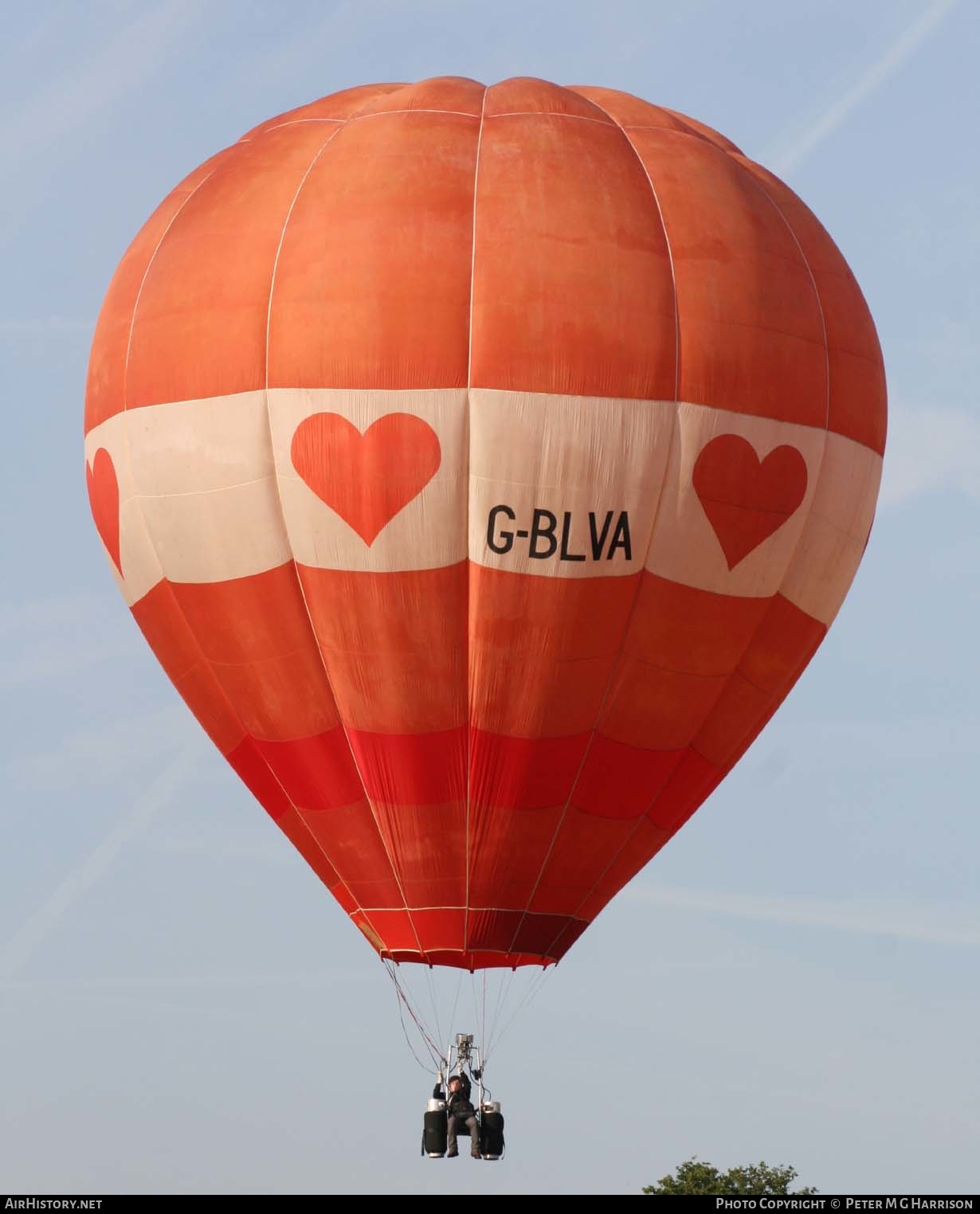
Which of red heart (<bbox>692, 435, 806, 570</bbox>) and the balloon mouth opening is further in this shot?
the balloon mouth opening

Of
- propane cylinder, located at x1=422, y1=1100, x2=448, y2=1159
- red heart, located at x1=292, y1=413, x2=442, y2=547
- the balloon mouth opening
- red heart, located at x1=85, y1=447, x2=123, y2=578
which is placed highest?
red heart, located at x1=85, y1=447, x2=123, y2=578

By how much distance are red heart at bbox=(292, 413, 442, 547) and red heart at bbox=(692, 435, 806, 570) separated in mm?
2473

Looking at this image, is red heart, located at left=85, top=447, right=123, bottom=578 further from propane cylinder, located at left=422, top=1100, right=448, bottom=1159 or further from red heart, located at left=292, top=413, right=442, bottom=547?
propane cylinder, located at left=422, top=1100, right=448, bottom=1159

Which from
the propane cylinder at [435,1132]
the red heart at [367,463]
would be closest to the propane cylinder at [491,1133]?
the propane cylinder at [435,1132]

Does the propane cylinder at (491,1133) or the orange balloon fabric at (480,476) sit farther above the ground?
the orange balloon fabric at (480,476)

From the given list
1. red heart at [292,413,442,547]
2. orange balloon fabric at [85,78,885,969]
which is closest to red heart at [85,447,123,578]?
orange balloon fabric at [85,78,885,969]

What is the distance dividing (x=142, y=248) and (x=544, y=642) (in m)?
5.62

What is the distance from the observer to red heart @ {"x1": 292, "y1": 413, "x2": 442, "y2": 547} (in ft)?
67.7

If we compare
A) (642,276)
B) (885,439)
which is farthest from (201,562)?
(885,439)

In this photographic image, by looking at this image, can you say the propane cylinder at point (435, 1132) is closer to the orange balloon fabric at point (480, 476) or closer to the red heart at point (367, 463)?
the orange balloon fabric at point (480, 476)

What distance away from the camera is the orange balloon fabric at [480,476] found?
2078 cm

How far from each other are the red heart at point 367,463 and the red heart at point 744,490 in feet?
8.11

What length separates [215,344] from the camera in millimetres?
21422

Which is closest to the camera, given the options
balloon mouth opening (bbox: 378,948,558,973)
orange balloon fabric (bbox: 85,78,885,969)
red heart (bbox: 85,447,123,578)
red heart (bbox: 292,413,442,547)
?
red heart (bbox: 292,413,442,547)
